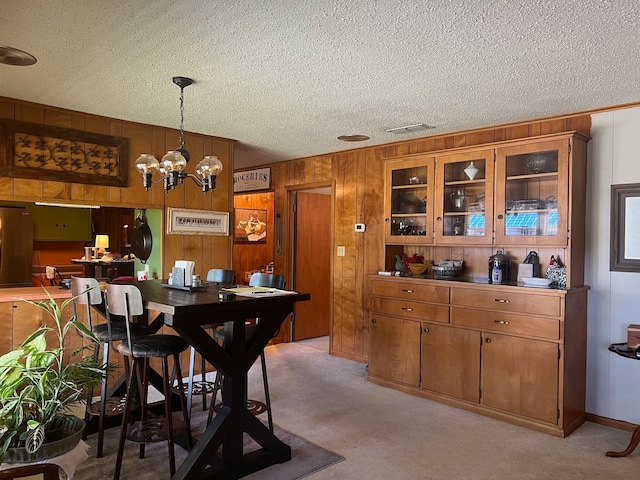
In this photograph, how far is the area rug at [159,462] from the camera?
9.02ft

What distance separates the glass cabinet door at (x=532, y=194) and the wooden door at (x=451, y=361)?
864 mm

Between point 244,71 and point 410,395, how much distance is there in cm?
302

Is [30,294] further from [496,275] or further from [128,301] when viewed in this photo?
[496,275]

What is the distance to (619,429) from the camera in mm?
3572

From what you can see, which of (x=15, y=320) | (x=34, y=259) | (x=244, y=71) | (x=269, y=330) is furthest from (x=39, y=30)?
(x=34, y=259)

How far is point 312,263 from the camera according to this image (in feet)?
21.3

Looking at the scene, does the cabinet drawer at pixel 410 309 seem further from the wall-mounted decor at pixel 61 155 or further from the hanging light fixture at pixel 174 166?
the wall-mounted decor at pixel 61 155

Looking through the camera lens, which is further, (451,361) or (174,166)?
(451,361)

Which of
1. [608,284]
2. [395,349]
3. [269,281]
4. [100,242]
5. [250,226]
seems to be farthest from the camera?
[250,226]

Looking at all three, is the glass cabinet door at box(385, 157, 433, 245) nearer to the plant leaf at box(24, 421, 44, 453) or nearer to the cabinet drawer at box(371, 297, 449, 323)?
the cabinet drawer at box(371, 297, 449, 323)

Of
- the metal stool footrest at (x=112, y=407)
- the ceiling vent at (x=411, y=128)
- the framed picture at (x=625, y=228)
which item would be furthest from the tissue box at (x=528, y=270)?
the metal stool footrest at (x=112, y=407)

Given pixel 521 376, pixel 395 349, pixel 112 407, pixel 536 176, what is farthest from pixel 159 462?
pixel 536 176

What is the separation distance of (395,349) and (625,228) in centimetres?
211

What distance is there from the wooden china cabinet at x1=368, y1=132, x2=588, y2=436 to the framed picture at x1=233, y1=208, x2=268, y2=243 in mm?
2555
